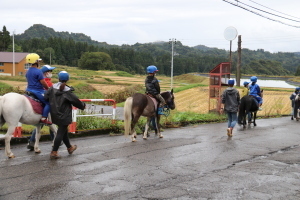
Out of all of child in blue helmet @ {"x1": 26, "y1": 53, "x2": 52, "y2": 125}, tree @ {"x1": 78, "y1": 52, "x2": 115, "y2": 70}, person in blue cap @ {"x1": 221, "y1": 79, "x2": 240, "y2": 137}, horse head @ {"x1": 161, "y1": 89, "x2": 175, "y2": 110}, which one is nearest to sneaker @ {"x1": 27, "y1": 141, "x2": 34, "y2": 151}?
child in blue helmet @ {"x1": 26, "y1": 53, "x2": 52, "y2": 125}

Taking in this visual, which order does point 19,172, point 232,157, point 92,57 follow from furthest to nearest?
point 92,57
point 232,157
point 19,172

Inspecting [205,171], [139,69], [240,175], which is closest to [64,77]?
[205,171]

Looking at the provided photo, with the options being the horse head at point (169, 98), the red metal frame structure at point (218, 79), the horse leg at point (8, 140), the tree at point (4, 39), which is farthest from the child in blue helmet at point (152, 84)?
the tree at point (4, 39)

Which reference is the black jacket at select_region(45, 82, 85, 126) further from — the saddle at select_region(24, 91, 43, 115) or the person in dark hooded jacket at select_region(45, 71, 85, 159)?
the saddle at select_region(24, 91, 43, 115)

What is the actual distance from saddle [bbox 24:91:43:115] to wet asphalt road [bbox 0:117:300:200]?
113 cm

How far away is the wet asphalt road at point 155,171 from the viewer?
6.24 metres

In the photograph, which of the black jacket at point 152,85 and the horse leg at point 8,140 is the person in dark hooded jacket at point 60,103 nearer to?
the horse leg at point 8,140

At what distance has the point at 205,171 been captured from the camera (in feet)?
26.0

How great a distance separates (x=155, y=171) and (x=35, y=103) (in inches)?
139

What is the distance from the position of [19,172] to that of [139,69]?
474 ft

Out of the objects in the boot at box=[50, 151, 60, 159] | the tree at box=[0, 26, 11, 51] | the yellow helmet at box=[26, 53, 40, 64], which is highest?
the tree at box=[0, 26, 11, 51]

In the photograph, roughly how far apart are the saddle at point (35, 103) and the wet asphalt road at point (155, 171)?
1.13 metres

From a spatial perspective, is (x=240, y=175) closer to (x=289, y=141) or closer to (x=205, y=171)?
(x=205, y=171)

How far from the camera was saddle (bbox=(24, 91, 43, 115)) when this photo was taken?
905 centimetres
